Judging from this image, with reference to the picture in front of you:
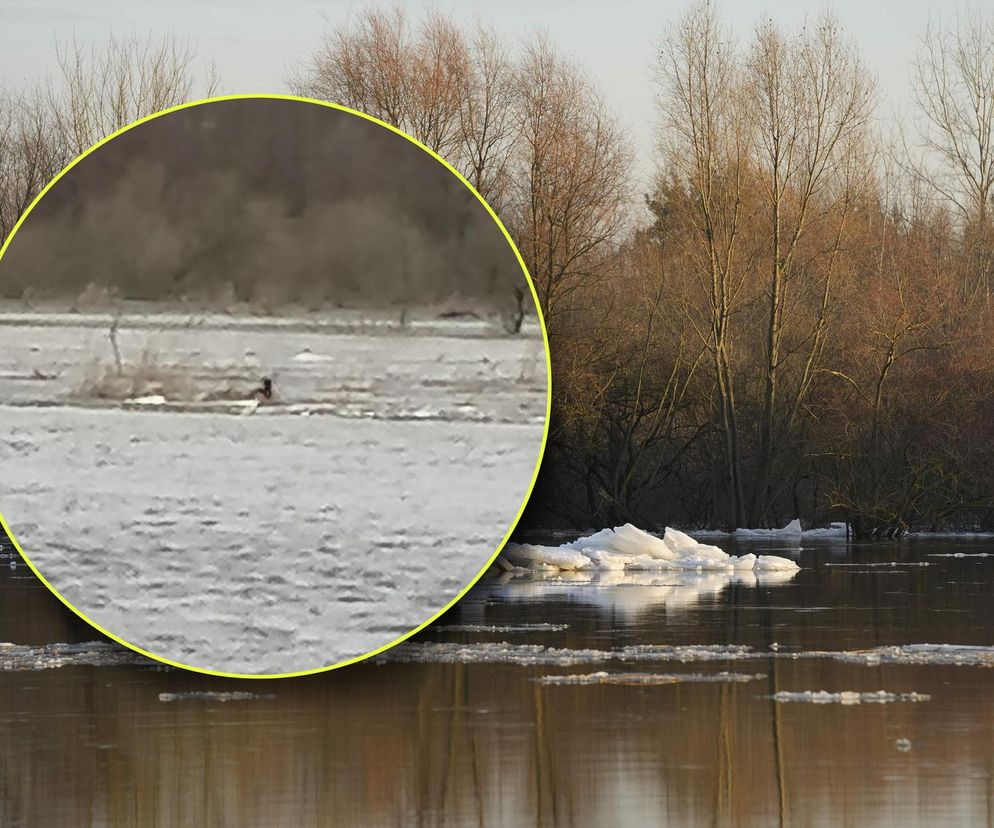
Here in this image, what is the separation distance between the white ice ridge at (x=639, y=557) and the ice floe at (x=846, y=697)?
26.5 feet

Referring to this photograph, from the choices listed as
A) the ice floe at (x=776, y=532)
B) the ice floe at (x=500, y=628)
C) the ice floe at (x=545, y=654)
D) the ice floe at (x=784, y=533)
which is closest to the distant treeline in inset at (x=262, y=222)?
the ice floe at (x=545, y=654)

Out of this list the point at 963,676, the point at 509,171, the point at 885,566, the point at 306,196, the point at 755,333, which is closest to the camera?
the point at 306,196

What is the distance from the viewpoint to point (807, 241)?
28.7m

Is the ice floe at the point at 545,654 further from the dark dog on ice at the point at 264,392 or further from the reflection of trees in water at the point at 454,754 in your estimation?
the dark dog on ice at the point at 264,392

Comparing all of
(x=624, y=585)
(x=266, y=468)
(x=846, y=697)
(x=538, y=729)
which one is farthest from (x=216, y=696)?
(x=624, y=585)

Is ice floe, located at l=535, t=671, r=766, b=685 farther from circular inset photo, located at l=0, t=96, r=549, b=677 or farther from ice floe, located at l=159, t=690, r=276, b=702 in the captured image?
circular inset photo, located at l=0, t=96, r=549, b=677

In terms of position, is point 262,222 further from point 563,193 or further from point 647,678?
point 563,193

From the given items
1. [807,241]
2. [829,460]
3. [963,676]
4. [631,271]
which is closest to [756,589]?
[963,676]

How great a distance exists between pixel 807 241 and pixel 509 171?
25.9 feet

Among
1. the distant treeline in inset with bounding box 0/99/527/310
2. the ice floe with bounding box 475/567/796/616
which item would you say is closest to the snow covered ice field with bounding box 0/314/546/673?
the distant treeline in inset with bounding box 0/99/527/310

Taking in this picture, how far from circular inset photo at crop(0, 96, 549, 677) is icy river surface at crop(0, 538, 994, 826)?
0.59m

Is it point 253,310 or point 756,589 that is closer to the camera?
point 253,310

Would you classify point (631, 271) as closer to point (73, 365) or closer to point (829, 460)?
point (829, 460)

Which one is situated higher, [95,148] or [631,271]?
[631,271]
